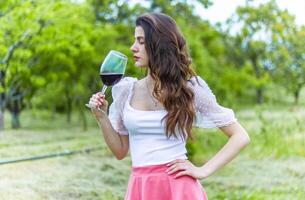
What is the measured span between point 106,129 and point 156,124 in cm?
22

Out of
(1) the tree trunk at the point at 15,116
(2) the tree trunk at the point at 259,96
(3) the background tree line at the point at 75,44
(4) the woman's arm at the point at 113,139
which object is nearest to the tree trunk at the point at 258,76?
(2) the tree trunk at the point at 259,96

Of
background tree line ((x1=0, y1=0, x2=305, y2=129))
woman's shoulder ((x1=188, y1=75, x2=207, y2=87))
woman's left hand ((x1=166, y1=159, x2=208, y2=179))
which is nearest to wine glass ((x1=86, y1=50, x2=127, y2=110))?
woman's shoulder ((x1=188, y1=75, x2=207, y2=87))

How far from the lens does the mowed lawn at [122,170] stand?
5.32 meters

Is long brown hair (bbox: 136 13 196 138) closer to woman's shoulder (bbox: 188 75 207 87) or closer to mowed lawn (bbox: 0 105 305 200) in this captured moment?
woman's shoulder (bbox: 188 75 207 87)

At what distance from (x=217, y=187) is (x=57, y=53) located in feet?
23.1

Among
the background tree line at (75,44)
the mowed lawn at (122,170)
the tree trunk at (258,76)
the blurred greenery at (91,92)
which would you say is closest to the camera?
the mowed lawn at (122,170)

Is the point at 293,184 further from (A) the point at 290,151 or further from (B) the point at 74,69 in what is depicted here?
(B) the point at 74,69

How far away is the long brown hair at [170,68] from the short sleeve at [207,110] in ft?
0.10

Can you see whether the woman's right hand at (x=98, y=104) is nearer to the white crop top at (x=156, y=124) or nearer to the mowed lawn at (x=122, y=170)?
the white crop top at (x=156, y=124)

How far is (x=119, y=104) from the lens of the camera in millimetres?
2135

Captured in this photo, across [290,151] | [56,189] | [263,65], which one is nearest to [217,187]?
[56,189]

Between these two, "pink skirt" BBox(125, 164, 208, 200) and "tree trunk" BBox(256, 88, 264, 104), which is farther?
"tree trunk" BBox(256, 88, 264, 104)

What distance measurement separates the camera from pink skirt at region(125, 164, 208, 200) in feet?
6.41

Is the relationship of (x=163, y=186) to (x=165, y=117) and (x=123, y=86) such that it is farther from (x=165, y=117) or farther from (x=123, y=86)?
(x=123, y=86)
